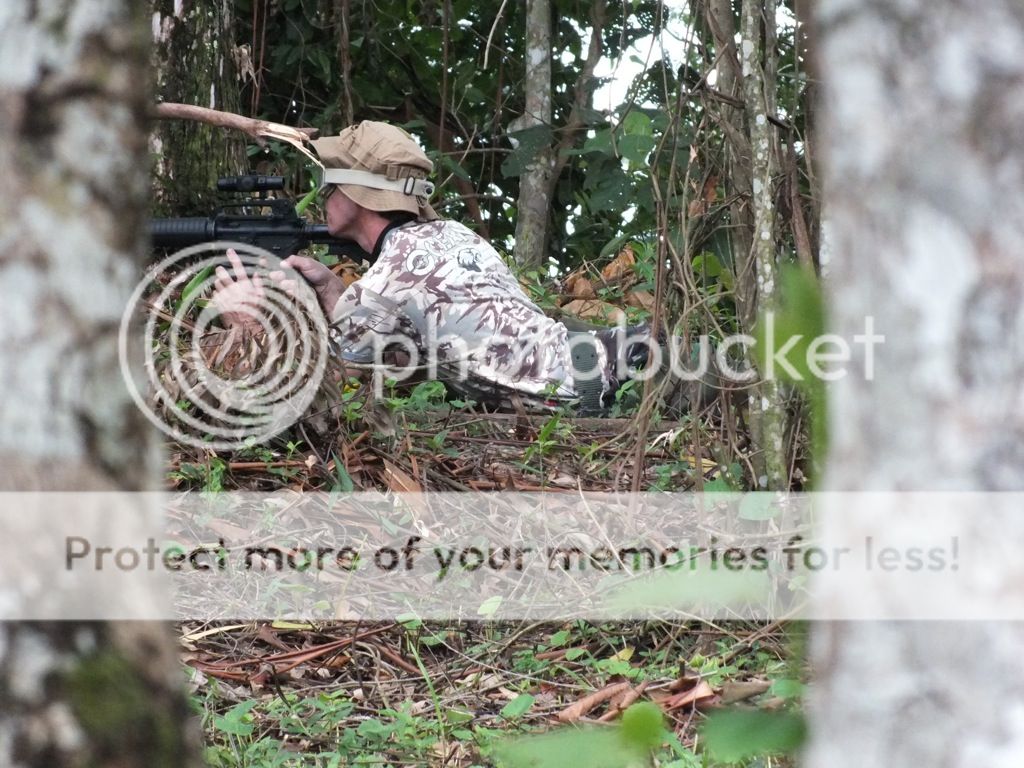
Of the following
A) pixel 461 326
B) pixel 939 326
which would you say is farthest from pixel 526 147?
pixel 939 326

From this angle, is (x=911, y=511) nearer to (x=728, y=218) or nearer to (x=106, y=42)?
(x=106, y=42)

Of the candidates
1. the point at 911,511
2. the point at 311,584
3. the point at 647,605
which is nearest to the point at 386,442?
the point at 311,584

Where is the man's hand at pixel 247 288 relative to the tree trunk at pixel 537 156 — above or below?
below

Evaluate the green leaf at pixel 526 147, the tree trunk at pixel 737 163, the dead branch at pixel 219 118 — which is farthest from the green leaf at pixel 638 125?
the green leaf at pixel 526 147

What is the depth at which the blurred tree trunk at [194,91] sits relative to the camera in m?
4.45

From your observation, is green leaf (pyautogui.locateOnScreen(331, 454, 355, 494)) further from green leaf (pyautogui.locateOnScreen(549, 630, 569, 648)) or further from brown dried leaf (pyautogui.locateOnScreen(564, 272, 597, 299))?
brown dried leaf (pyautogui.locateOnScreen(564, 272, 597, 299))

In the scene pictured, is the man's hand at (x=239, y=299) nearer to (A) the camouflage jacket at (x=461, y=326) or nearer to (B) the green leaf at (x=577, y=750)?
(A) the camouflage jacket at (x=461, y=326)

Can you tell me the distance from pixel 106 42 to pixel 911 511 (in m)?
0.53

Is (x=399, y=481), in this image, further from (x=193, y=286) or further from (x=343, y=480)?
(x=193, y=286)

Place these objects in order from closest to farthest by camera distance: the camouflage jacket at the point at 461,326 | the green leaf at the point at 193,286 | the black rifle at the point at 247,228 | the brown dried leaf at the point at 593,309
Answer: the green leaf at the point at 193,286
the black rifle at the point at 247,228
the camouflage jacket at the point at 461,326
the brown dried leaf at the point at 593,309

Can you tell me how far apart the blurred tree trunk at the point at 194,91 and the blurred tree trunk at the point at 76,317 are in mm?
3768

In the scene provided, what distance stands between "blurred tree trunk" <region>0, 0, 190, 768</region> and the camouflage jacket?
3.10 metres

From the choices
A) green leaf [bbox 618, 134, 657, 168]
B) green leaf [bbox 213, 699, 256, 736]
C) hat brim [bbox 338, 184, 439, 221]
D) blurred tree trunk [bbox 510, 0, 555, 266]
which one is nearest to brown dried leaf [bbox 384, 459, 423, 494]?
green leaf [bbox 213, 699, 256, 736]

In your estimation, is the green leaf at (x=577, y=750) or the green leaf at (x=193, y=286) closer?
the green leaf at (x=577, y=750)
